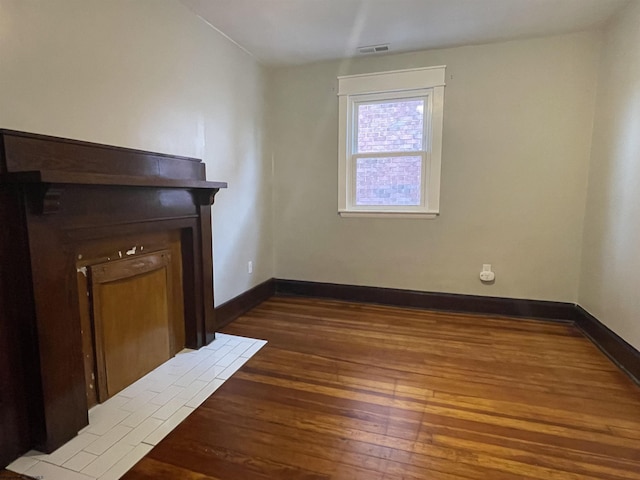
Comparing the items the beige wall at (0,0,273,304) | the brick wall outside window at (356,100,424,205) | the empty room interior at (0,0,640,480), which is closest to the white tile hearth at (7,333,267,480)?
the empty room interior at (0,0,640,480)

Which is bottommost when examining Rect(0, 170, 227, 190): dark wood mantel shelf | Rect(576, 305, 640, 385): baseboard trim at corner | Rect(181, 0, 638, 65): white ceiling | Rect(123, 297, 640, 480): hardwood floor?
Rect(123, 297, 640, 480): hardwood floor

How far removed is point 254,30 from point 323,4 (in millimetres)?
685

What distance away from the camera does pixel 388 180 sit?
11.6ft

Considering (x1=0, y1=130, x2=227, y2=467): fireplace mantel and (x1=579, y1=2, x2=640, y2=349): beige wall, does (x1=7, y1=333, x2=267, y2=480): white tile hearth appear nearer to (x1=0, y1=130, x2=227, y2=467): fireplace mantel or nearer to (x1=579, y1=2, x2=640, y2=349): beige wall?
(x1=0, y1=130, x2=227, y2=467): fireplace mantel

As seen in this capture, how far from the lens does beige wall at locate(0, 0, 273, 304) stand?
1.58 metres

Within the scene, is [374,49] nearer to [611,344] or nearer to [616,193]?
[616,193]

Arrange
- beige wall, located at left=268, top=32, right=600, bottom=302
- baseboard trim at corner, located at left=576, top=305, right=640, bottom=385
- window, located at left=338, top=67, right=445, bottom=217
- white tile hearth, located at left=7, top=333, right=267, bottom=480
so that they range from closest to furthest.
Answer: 1. white tile hearth, located at left=7, top=333, right=267, bottom=480
2. baseboard trim at corner, located at left=576, top=305, right=640, bottom=385
3. beige wall, located at left=268, top=32, right=600, bottom=302
4. window, located at left=338, top=67, right=445, bottom=217

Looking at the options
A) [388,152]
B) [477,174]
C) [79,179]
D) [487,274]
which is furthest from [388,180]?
[79,179]

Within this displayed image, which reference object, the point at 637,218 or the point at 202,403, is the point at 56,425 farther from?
the point at 637,218

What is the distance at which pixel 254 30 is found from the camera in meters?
2.83

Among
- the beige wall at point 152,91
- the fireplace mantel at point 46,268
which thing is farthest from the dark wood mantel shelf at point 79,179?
the beige wall at point 152,91

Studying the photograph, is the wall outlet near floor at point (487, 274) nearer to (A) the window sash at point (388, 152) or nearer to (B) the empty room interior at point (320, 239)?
(B) the empty room interior at point (320, 239)

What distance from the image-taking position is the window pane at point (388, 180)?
344 cm

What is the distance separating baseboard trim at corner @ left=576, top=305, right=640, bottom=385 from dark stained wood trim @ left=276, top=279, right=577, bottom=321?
21 centimetres
